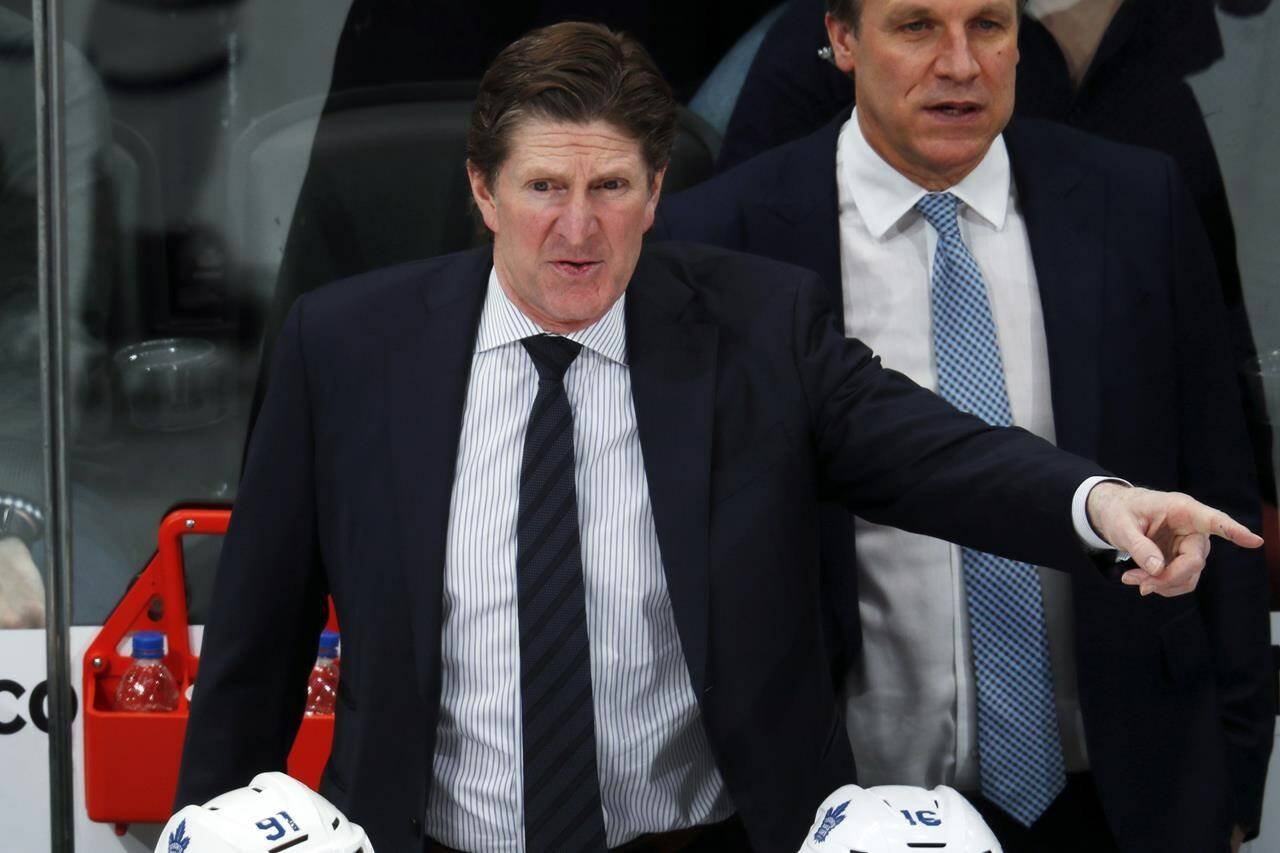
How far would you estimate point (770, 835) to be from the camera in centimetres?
186

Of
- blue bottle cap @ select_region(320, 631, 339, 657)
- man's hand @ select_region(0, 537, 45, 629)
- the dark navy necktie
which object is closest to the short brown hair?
the dark navy necktie

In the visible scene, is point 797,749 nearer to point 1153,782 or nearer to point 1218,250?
point 1153,782

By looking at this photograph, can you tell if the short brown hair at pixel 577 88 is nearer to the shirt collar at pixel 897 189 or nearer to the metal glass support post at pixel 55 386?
the shirt collar at pixel 897 189

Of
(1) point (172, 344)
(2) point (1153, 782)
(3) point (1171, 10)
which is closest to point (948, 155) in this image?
(3) point (1171, 10)

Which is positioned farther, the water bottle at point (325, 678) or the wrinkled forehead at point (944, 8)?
the water bottle at point (325, 678)

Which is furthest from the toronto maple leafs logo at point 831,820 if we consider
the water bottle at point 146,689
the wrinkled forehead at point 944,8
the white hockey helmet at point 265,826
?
the water bottle at point 146,689

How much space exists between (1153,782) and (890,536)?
47 cm

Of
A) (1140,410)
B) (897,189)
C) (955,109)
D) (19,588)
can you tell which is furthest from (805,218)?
(19,588)

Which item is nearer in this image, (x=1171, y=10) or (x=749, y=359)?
(x=749, y=359)

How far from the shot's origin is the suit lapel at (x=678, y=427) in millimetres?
1817

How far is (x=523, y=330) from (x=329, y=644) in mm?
916

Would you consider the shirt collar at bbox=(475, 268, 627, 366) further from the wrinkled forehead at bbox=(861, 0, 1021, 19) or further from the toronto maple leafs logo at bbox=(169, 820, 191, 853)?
the toronto maple leafs logo at bbox=(169, 820, 191, 853)

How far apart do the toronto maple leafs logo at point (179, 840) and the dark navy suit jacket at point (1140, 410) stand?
1.13 metres

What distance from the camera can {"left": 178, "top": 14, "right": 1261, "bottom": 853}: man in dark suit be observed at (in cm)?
182
